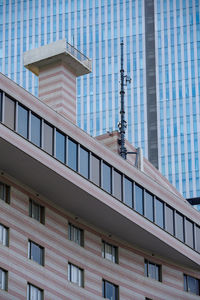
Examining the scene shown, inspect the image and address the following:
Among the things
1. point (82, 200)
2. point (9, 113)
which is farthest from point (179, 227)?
point (9, 113)

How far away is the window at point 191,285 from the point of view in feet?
203

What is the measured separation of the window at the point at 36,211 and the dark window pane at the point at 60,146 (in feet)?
9.95

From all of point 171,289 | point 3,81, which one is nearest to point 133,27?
point 171,289

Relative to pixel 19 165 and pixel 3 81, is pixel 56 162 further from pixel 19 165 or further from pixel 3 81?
pixel 3 81

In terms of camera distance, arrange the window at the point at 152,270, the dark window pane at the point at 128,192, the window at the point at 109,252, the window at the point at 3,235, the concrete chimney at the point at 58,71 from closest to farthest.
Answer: the window at the point at 3,235, the dark window pane at the point at 128,192, the window at the point at 109,252, the window at the point at 152,270, the concrete chimney at the point at 58,71

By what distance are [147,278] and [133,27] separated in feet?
397

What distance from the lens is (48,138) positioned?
49562mm

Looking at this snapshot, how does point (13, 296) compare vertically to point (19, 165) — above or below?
below

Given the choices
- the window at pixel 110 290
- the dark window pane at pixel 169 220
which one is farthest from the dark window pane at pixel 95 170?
the dark window pane at pixel 169 220

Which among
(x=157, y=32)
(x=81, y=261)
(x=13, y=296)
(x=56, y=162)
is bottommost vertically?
(x=13, y=296)

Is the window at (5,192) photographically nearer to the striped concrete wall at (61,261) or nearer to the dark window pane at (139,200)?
the striped concrete wall at (61,261)

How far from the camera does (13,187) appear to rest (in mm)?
49281

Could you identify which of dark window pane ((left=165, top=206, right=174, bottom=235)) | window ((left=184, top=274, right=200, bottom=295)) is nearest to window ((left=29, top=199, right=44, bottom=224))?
dark window pane ((left=165, top=206, right=174, bottom=235))

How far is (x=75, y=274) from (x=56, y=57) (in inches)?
714
